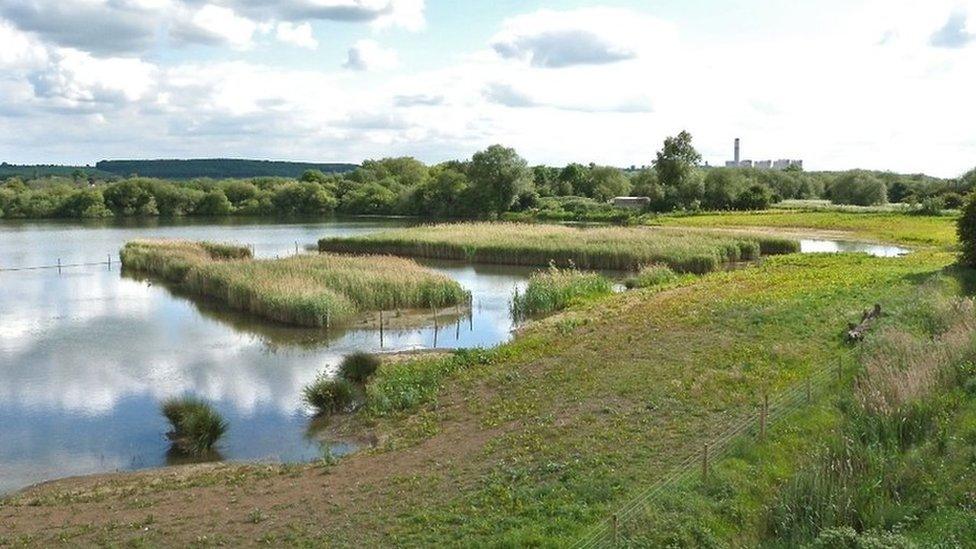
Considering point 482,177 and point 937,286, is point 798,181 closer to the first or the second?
point 482,177

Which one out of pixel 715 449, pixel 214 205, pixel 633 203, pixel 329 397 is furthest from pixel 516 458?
pixel 214 205

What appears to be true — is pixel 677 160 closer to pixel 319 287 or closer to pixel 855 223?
pixel 855 223

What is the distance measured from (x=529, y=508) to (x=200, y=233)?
65.7m

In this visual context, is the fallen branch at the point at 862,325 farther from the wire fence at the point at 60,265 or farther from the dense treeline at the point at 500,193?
the dense treeline at the point at 500,193

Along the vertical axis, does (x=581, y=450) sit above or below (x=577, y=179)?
below

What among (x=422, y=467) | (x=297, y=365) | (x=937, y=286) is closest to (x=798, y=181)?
(x=937, y=286)

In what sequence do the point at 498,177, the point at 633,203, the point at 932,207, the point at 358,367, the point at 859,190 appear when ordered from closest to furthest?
1. the point at 358,367
2. the point at 932,207
3. the point at 498,177
4. the point at 633,203
5. the point at 859,190

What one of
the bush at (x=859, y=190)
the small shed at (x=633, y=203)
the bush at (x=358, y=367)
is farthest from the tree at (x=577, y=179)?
the bush at (x=358, y=367)

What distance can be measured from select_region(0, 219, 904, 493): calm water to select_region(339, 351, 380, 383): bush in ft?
3.59

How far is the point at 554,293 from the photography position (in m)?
29.3

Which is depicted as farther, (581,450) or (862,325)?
(862,325)

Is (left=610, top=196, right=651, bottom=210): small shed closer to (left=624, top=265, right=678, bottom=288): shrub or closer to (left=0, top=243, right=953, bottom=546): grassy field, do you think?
(left=624, top=265, right=678, bottom=288): shrub

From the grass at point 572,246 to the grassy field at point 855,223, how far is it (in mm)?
8909

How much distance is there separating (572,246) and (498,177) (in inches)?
1712
